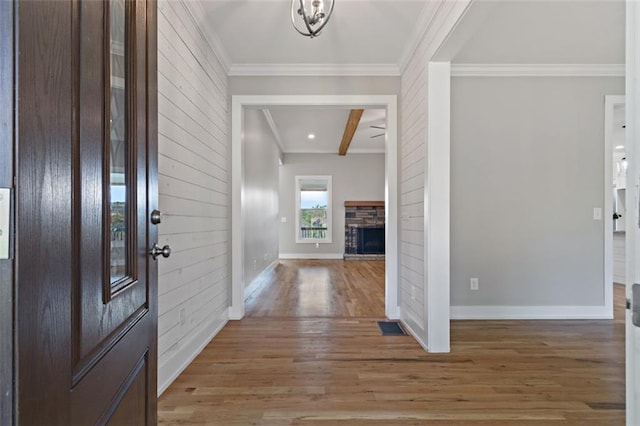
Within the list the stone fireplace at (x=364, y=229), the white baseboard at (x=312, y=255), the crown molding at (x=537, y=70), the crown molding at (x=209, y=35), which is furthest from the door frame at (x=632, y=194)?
the white baseboard at (x=312, y=255)

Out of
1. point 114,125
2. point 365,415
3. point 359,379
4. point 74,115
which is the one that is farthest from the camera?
point 359,379

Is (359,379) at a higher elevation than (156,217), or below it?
below

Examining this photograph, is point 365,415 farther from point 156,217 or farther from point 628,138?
point 628,138

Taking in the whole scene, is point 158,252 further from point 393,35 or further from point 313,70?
point 313,70

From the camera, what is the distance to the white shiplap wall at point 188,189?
1.95 meters

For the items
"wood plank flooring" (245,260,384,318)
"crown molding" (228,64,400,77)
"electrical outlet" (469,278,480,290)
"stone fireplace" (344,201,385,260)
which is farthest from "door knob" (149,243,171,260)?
"stone fireplace" (344,201,385,260)

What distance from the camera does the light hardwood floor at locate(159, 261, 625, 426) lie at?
1.73 m

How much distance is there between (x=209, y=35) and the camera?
2.66 meters

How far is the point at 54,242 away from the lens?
1.73 ft

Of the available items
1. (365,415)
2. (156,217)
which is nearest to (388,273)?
(365,415)

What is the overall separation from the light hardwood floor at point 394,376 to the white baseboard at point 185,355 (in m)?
0.05

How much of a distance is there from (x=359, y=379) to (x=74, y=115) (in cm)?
202

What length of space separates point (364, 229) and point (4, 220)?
827 cm

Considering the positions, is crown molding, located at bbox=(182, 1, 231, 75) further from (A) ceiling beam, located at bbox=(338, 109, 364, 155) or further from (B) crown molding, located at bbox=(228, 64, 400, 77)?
(A) ceiling beam, located at bbox=(338, 109, 364, 155)
